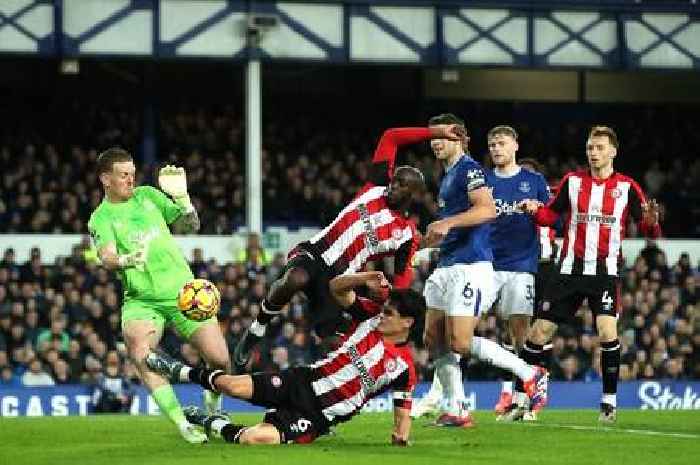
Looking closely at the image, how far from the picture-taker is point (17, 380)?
2386 centimetres

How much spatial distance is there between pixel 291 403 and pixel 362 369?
0.58m

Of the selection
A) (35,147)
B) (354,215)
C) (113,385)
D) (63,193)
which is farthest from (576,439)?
(35,147)

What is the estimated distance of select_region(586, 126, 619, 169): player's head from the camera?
1535cm

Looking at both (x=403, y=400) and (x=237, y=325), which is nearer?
Answer: (x=403, y=400)

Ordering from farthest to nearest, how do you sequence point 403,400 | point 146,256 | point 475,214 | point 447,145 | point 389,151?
point 447,145 < point 475,214 < point 389,151 < point 146,256 < point 403,400

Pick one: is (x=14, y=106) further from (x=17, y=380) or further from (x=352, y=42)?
(x=17, y=380)

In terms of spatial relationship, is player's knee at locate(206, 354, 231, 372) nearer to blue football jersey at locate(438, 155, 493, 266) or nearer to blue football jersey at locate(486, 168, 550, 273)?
blue football jersey at locate(438, 155, 493, 266)

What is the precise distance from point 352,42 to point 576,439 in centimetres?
1800

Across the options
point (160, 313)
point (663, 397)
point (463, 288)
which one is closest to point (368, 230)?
point (160, 313)

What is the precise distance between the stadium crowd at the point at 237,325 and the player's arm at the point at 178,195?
385 inches

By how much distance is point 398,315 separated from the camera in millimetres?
12875

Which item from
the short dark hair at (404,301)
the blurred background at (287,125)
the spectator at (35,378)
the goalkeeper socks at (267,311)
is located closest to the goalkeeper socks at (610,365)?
the short dark hair at (404,301)

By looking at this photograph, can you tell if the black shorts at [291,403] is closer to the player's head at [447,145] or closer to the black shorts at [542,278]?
the player's head at [447,145]

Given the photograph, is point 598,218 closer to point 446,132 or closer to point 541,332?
point 541,332
